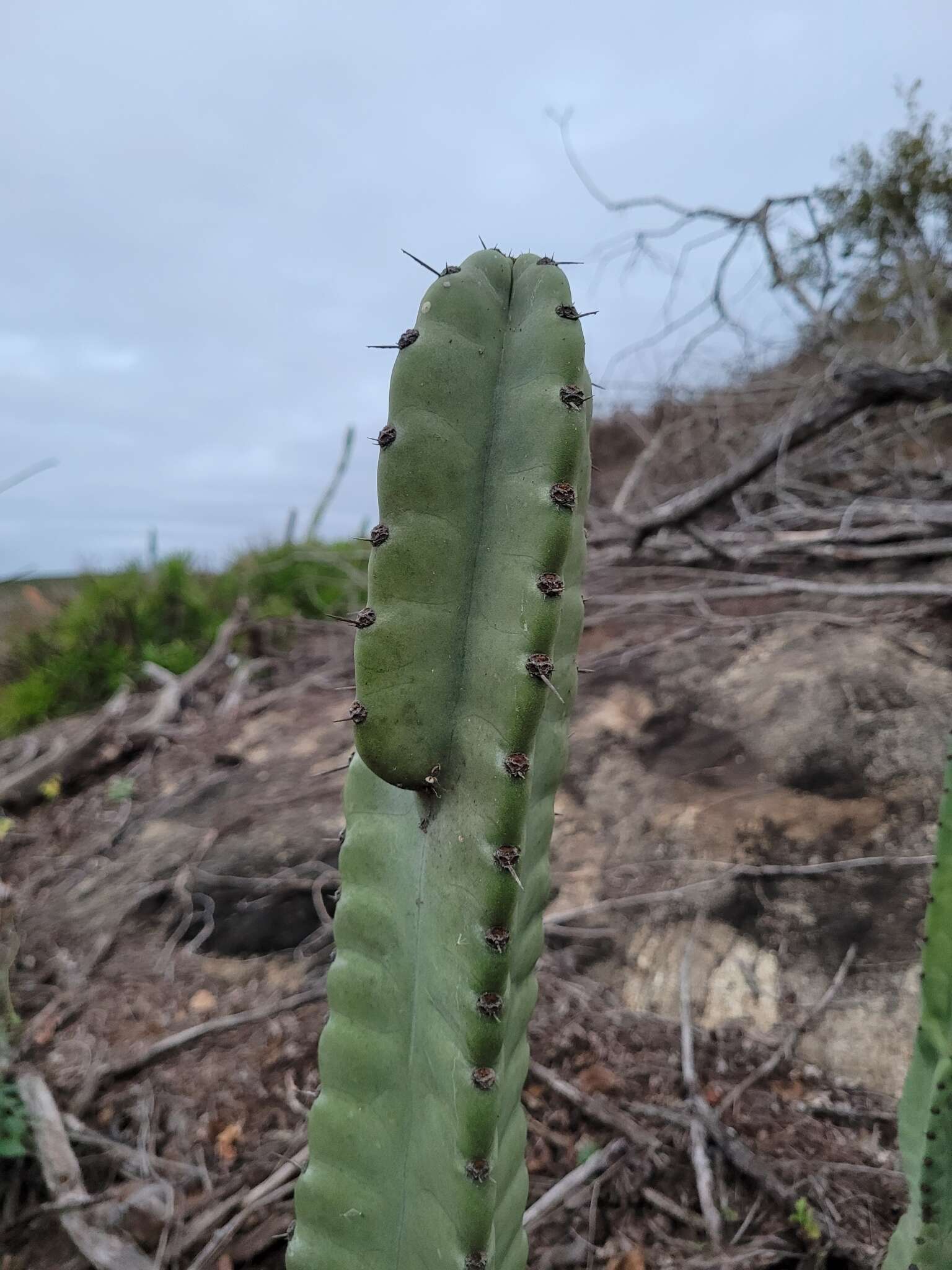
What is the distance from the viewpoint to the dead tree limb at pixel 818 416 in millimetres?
2826

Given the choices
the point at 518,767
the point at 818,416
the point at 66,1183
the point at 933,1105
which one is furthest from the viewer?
the point at 818,416

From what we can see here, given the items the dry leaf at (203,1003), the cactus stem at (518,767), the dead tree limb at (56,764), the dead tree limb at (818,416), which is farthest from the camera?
the dead tree limb at (56,764)

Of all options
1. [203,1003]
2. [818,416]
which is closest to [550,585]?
[203,1003]

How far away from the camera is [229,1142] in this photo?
5.71 feet

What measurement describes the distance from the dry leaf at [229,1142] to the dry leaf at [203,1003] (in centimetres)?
45

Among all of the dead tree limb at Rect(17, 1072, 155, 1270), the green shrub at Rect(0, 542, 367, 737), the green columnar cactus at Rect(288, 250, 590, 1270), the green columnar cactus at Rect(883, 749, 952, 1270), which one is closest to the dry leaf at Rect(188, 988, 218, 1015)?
the dead tree limb at Rect(17, 1072, 155, 1270)

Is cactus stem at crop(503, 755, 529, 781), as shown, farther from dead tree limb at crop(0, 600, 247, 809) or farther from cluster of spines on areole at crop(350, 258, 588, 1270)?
dead tree limb at crop(0, 600, 247, 809)

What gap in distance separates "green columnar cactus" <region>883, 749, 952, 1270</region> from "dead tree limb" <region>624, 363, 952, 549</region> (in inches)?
85.2

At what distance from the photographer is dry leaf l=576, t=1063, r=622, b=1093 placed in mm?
1760

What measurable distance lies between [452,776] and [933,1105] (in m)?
0.76

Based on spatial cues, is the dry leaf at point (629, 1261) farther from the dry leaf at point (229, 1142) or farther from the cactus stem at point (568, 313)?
the cactus stem at point (568, 313)

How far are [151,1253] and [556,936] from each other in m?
1.16

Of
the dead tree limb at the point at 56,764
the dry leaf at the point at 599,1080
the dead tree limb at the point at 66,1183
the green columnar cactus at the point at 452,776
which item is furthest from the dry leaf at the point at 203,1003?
the dead tree limb at the point at 56,764

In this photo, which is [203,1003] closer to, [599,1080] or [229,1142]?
[229,1142]
